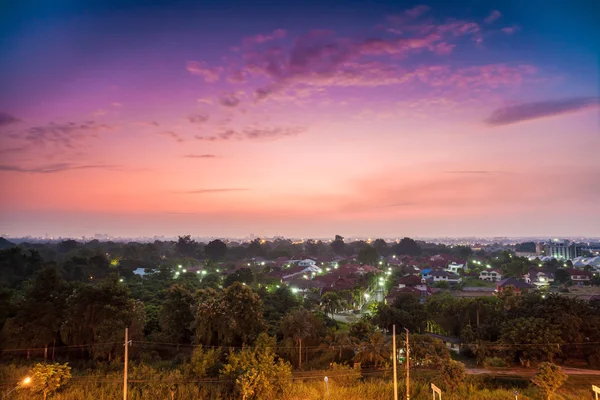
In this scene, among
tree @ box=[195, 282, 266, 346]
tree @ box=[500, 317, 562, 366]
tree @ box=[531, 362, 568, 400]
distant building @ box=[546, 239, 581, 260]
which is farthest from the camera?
distant building @ box=[546, 239, 581, 260]

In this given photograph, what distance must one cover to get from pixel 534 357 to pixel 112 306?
714 inches

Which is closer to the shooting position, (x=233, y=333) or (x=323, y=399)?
(x=323, y=399)

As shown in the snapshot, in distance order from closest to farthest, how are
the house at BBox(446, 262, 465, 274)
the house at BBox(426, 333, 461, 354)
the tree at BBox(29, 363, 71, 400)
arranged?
the tree at BBox(29, 363, 71, 400)
the house at BBox(426, 333, 461, 354)
the house at BBox(446, 262, 465, 274)

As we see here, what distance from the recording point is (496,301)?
906 inches

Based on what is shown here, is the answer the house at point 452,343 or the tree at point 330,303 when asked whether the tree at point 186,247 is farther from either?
the house at point 452,343

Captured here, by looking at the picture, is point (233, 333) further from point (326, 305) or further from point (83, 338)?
point (326, 305)

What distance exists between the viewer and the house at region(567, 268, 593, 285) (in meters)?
41.3

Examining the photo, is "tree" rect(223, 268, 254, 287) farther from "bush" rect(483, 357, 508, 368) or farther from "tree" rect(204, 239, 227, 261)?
"tree" rect(204, 239, 227, 261)

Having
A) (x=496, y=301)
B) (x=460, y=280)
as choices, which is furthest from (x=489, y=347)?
(x=460, y=280)

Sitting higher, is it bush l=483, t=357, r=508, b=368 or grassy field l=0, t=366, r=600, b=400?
grassy field l=0, t=366, r=600, b=400

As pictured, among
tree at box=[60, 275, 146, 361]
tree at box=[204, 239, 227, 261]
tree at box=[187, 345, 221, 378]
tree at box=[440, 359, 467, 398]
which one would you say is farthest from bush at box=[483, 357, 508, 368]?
tree at box=[204, 239, 227, 261]

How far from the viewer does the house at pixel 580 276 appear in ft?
136

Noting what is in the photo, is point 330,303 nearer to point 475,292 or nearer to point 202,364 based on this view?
point 202,364

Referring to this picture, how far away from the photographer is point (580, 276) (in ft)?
139
